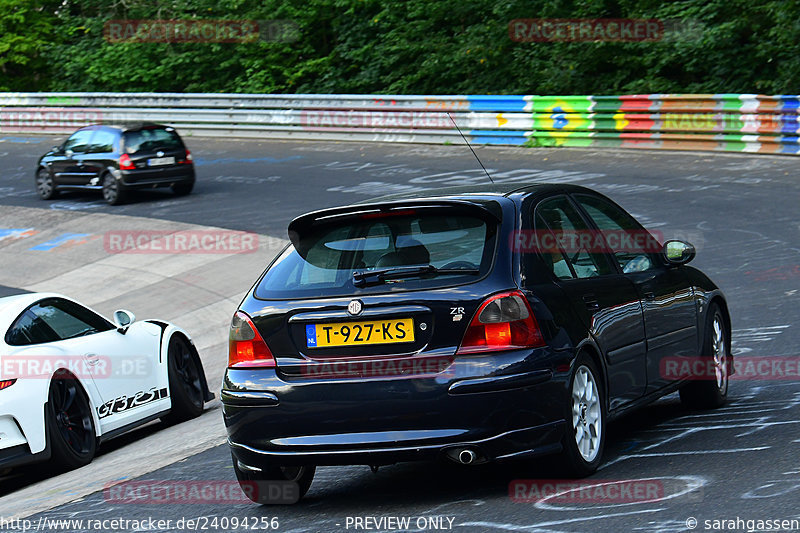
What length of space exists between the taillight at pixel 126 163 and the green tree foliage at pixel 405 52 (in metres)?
11.1

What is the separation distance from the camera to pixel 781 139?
21.9 meters

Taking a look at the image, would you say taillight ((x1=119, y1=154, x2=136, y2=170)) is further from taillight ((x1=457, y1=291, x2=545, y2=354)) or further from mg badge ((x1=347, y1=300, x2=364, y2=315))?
taillight ((x1=457, y1=291, x2=545, y2=354))

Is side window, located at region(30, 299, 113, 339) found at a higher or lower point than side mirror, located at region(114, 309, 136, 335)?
higher

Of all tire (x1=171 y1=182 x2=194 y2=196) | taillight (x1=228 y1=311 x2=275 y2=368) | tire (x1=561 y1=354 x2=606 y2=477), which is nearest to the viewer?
tire (x1=561 y1=354 x2=606 y2=477)

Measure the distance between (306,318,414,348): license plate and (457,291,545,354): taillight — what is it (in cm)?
29

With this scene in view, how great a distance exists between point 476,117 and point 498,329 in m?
22.3

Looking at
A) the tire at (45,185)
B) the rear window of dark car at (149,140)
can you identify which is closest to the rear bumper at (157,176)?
the rear window of dark car at (149,140)

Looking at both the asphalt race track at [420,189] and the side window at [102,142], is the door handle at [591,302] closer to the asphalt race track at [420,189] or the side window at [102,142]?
the asphalt race track at [420,189]

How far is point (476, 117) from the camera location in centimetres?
2762

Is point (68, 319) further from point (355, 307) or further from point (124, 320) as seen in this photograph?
point (355, 307)

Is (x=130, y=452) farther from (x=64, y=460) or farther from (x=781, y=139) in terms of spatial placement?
(x=781, y=139)

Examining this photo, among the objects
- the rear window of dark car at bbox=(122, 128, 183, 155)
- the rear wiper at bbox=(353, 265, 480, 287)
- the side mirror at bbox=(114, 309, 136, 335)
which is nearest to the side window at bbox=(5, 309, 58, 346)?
the side mirror at bbox=(114, 309, 136, 335)

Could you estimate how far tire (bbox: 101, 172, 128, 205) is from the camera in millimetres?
24094

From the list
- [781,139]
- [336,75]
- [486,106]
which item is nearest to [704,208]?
[781,139]
